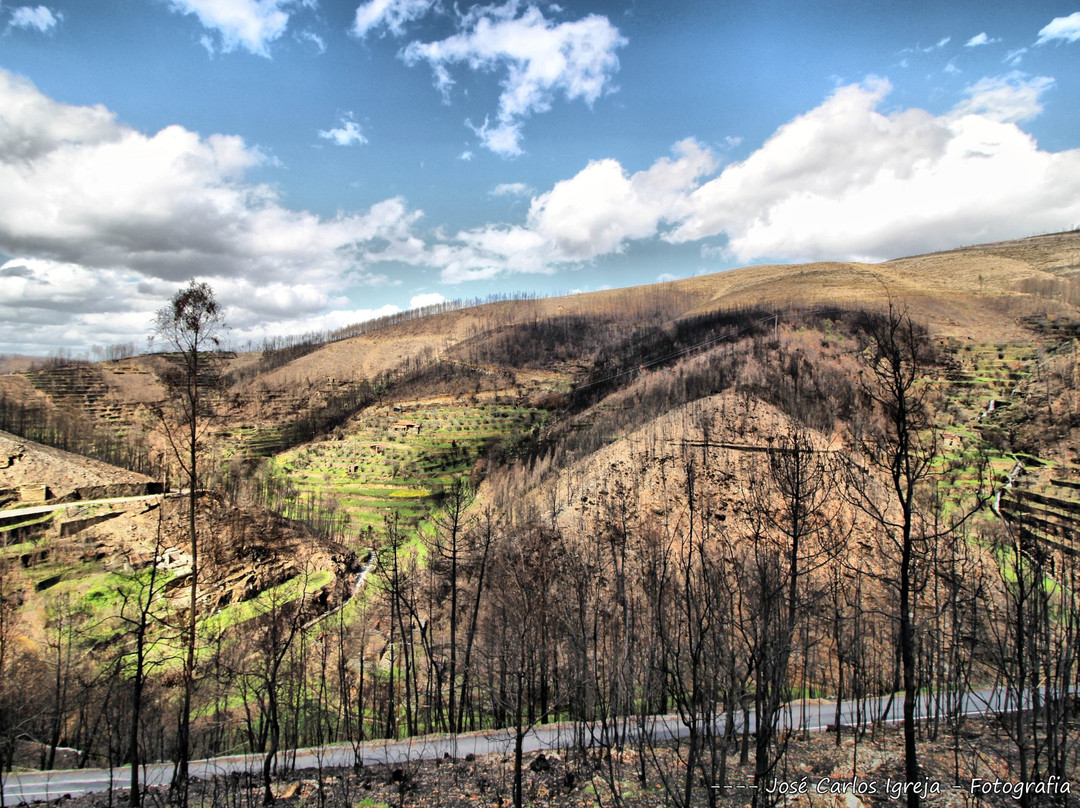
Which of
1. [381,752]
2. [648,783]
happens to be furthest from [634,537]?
[381,752]

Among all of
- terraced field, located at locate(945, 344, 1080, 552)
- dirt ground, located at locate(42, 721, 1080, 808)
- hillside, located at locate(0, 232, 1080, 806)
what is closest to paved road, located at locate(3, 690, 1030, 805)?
hillside, located at locate(0, 232, 1080, 806)

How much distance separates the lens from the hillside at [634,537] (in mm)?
A: 17359

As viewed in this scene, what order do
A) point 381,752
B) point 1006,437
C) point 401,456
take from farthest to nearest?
point 401,456 → point 1006,437 → point 381,752

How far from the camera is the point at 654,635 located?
27.0 meters

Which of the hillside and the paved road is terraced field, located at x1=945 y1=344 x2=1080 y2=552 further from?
the paved road

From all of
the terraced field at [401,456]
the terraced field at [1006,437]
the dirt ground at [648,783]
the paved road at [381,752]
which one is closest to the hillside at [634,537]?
the terraced field at [1006,437]

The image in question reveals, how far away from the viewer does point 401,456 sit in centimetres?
8906

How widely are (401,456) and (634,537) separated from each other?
5838cm

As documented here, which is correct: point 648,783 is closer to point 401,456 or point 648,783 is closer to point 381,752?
point 381,752

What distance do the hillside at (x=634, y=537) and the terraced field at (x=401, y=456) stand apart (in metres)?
0.78

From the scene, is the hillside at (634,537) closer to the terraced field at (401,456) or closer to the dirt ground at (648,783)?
the terraced field at (401,456)

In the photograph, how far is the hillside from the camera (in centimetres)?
1736

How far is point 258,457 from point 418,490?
4423 centimetres

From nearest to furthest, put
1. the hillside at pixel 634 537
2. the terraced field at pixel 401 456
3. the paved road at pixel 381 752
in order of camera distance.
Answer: the hillside at pixel 634 537, the paved road at pixel 381 752, the terraced field at pixel 401 456
